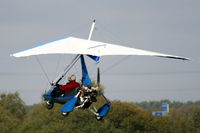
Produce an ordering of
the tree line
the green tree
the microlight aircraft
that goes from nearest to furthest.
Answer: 1. the microlight aircraft
2. the tree line
3. the green tree

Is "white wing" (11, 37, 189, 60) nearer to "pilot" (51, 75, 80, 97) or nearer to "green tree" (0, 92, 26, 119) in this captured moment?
"pilot" (51, 75, 80, 97)

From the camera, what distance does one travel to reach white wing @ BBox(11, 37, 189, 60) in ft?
176

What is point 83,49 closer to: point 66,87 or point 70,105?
point 66,87

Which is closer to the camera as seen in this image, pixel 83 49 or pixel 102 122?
pixel 83 49

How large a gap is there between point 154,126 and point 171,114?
24.5 meters

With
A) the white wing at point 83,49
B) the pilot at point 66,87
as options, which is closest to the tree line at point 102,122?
the white wing at point 83,49

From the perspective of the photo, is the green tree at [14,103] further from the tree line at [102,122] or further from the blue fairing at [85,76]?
the blue fairing at [85,76]

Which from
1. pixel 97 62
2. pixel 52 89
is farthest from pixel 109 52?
pixel 52 89

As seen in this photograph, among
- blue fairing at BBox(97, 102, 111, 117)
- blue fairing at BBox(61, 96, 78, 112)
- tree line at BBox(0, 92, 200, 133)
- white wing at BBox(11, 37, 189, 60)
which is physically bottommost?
tree line at BBox(0, 92, 200, 133)

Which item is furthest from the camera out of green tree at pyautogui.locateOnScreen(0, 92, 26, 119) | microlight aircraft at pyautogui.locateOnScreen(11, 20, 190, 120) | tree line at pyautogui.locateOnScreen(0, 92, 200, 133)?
green tree at pyautogui.locateOnScreen(0, 92, 26, 119)

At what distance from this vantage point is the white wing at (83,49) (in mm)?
53531

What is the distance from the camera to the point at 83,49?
179ft

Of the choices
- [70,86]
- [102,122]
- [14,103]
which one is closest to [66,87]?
[70,86]

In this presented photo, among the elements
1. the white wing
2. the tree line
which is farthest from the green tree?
the white wing
